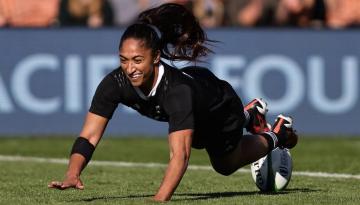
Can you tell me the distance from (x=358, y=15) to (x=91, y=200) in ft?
33.3

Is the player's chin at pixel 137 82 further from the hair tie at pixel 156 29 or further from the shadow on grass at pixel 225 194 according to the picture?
the shadow on grass at pixel 225 194

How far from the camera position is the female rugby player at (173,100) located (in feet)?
26.0

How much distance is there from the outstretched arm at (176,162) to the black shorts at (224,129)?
752mm

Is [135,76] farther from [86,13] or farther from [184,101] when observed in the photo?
[86,13]

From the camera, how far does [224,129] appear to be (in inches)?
349

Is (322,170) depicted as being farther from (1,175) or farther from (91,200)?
(91,200)

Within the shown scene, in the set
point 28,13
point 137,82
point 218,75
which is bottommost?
point 218,75

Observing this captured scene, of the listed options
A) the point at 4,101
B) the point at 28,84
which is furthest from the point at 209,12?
the point at 4,101

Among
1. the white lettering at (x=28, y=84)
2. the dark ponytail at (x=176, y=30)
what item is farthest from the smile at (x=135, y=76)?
the white lettering at (x=28, y=84)

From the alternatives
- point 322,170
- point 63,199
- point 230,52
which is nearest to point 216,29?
point 230,52

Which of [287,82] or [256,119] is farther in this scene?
[287,82]

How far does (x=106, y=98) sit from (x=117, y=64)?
855cm

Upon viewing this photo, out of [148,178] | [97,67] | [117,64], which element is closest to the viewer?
[148,178]

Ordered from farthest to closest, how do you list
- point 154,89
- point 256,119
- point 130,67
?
point 256,119
point 154,89
point 130,67
